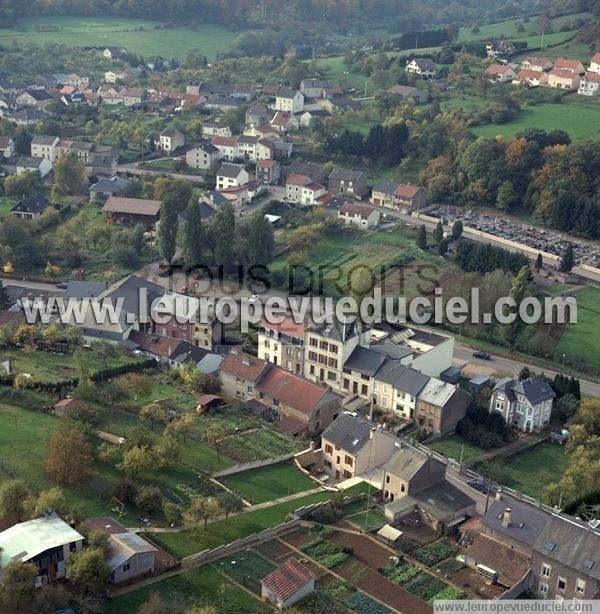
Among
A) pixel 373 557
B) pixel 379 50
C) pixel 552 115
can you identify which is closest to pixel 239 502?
pixel 373 557

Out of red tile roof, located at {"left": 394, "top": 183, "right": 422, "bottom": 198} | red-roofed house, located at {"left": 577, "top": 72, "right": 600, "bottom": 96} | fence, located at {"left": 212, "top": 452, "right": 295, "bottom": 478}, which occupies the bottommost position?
fence, located at {"left": 212, "top": 452, "right": 295, "bottom": 478}

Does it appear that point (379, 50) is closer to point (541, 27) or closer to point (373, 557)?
point (541, 27)

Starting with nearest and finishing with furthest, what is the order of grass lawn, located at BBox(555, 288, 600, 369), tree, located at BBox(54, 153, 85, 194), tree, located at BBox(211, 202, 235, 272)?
grass lawn, located at BBox(555, 288, 600, 369) → tree, located at BBox(211, 202, 235, 272) → tree, located at BBox(54, 153, 85, 194)

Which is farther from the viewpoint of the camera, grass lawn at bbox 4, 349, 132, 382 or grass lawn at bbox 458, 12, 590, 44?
grass lawn at bbox 458, 12, 590, 44

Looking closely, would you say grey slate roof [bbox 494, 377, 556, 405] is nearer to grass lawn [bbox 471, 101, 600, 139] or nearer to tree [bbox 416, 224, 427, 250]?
tree [bbox 416, 224, 427, 250]

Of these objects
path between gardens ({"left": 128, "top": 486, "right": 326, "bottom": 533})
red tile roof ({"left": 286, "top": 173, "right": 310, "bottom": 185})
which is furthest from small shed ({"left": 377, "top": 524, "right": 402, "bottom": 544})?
red tile roof ({"left": 286, "top": 173, "right": 310, "bottom": 185})

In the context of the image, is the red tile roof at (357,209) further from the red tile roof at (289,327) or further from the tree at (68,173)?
the red tile roof at (289,327)

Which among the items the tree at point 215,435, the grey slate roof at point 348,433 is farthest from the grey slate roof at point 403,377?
the tree at point 215,435
